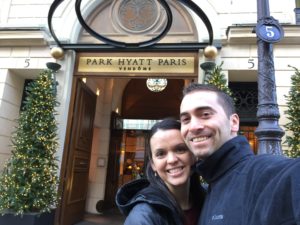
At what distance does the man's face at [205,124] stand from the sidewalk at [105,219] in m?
7.60

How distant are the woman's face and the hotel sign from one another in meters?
5.82

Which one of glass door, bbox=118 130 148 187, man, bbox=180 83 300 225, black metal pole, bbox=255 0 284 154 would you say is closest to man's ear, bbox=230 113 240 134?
man, bbox=180 83 300 225

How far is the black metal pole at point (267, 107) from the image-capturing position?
11.5 feet

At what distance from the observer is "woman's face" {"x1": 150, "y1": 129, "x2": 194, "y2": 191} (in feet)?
5.87

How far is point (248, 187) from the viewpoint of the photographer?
1.10 metres

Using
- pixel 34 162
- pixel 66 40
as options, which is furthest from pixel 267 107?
pixel 66 40

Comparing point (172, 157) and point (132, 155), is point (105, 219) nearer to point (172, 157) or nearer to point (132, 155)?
point (132, 155)

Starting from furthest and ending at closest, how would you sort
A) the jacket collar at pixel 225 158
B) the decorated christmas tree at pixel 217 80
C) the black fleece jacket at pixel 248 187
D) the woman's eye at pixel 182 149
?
the decorated christmas tree at pixel 217 80 < the woman's eye at pixel 182 149 < the jacket collar at pixel 225 158 < the black fleece jacket at pixel 248 187

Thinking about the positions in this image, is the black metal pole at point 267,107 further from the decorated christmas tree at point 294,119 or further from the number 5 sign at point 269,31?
the decorated christmas tree at point 294,119

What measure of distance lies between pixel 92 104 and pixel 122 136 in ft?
9.04

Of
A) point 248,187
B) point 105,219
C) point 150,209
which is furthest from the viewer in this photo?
point 105,219

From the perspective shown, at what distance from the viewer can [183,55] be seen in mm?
7594

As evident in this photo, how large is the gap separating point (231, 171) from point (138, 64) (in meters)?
6.57

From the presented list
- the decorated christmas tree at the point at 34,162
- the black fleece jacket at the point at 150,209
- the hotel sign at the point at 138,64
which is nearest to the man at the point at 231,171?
the black fleece jacket at the point at 150,209
